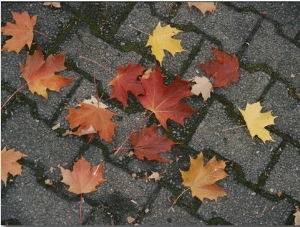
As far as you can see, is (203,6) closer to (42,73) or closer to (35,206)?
(42,73)

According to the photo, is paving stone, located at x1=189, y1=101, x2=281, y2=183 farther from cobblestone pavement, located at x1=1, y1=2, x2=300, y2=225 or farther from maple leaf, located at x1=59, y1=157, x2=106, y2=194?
maple leaf, located at x1=59, y1=157, x2=106, y2=194

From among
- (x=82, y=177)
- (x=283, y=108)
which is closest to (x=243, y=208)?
(x=283, y=108)

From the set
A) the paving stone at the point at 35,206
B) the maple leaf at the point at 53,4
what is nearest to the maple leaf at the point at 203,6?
the maple leaf at the point at 53,4

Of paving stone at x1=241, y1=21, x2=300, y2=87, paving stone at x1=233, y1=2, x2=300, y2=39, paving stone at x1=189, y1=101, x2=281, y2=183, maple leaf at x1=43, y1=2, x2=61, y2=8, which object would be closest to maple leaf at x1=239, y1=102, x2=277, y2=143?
paving stone at x1=189, y1=101, x2=281, y2=183

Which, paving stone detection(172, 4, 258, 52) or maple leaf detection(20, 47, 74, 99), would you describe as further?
paving stone detection(172, 4, 258, 52)

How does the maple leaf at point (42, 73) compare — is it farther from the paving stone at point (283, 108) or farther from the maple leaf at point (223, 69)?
the paving stone at point (283, 108)

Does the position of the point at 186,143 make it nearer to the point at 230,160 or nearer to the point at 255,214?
the point at 230,160

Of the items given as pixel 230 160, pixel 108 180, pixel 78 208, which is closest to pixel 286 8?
pixel 230 160
